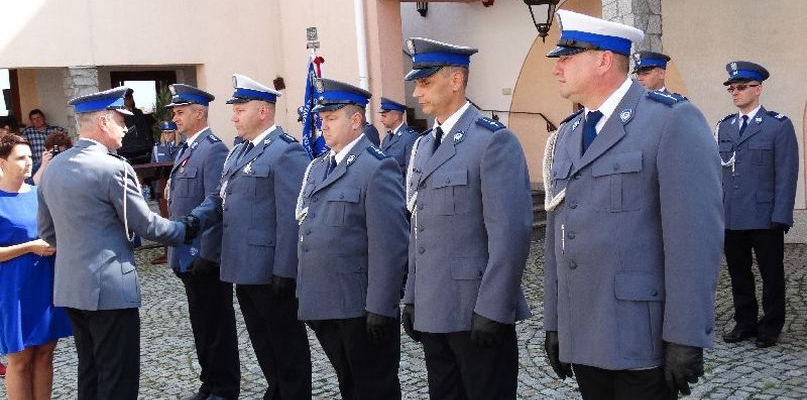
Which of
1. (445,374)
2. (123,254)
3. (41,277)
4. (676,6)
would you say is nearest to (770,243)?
(445,374)

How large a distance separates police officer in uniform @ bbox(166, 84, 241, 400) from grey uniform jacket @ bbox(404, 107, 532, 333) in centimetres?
202

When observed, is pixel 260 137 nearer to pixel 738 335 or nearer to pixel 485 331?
pixel 485 331

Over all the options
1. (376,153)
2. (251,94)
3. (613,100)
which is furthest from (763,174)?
(613,100)

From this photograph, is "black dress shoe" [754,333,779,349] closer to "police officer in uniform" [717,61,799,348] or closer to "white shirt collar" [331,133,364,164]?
"police officer in uniform" [717,61,799,348]

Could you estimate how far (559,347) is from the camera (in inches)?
110

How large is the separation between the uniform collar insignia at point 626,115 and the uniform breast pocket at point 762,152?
11.8ft

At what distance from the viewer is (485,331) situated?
315cm

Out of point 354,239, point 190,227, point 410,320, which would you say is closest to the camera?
point 410,320

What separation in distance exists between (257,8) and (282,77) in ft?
4.22

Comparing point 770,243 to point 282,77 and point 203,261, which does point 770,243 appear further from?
point 282,77

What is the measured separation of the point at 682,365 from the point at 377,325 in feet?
5.32

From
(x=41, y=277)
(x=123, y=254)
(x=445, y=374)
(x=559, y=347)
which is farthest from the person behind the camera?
(x=41, y=277)

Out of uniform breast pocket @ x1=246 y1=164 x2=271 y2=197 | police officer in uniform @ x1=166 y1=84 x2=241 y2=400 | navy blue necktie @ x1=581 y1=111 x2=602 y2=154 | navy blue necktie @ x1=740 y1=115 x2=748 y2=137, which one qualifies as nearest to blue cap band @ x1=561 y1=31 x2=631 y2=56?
navy blue necktie @ x1=581 y1=111 x2=602 y2=154

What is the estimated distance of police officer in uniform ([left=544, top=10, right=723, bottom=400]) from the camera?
7.97 feet
